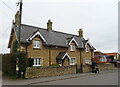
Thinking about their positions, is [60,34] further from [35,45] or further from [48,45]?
[35,45]

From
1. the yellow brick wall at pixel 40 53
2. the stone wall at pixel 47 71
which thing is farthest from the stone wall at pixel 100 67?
the yellow brick wall at pixel 40 53

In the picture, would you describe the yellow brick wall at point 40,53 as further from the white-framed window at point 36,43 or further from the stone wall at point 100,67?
the stone wall at point 100,67

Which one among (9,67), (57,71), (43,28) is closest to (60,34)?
(43,28)

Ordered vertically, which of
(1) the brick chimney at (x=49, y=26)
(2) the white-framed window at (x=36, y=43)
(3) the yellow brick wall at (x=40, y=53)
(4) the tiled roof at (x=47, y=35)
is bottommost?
(3) the yellow brick wall at (x=40, y=53)

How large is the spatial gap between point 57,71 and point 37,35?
22.4 ft

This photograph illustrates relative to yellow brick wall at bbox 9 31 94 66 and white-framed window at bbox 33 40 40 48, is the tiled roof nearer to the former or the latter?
yellow brick wall at bbox 9 31 94 66

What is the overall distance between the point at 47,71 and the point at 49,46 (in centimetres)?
727

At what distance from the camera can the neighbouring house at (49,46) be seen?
962 inches

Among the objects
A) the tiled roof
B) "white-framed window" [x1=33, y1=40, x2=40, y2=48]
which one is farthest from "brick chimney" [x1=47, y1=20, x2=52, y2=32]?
"white-framed window" [x1=33, y1=40, x2=40, y2=48]

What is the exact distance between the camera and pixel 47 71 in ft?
66.7

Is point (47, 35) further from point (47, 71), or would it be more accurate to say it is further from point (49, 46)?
point (47, 71)

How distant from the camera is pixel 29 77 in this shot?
1825 centimetres

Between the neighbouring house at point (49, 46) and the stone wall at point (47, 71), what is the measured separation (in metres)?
2.48

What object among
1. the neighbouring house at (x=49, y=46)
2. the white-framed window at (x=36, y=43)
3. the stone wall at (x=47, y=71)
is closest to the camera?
the stone wall at (x=47, y=71)
